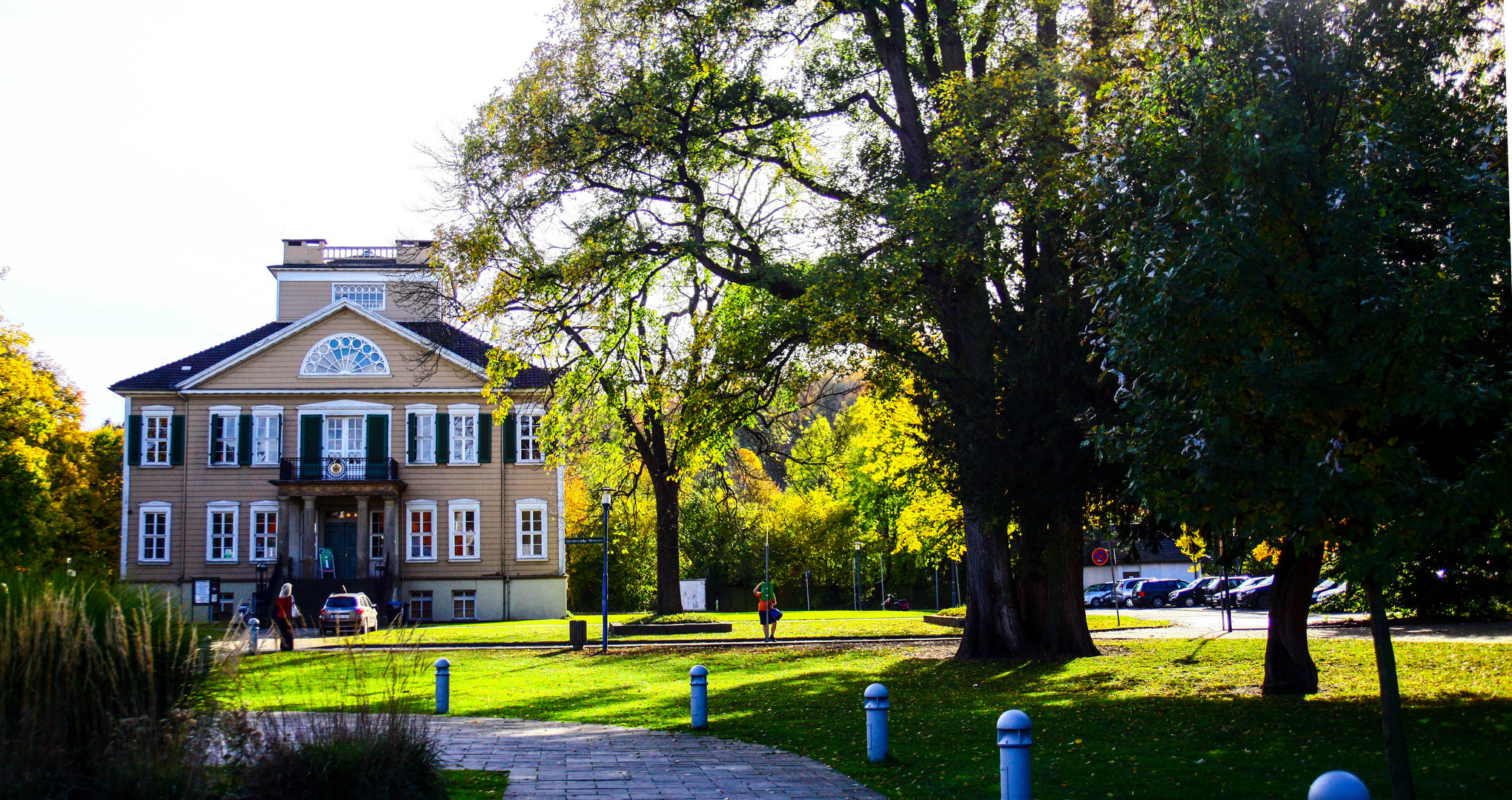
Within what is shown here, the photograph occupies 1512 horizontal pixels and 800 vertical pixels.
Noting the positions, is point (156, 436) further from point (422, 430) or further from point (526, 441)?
point (526, 441)

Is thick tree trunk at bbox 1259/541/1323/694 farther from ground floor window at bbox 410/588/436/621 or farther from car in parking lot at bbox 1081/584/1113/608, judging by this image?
car in parking lot at bbox 1081/584/1113/608

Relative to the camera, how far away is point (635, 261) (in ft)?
71.9

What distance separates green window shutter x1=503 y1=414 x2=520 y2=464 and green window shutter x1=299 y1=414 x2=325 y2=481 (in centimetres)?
669

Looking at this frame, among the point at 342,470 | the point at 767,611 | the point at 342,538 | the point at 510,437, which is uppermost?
the point at 510,437

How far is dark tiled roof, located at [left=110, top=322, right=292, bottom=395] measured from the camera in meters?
42.9

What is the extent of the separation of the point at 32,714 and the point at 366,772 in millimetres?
1959

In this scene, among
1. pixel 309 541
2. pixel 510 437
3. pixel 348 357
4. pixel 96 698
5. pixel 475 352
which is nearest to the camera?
pixel 96 698

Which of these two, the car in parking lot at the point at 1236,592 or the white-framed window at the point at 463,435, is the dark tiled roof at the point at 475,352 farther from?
the car in parking lot at the point at 1236,592

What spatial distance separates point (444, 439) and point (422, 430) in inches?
34.2

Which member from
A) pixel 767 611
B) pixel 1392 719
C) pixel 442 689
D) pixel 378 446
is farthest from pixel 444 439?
pixel 1392 719

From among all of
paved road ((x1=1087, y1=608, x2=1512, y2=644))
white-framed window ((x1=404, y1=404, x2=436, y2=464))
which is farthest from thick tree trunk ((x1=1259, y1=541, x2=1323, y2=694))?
white-framed window ((x1=404, y1=404, x2=436, y2=464))

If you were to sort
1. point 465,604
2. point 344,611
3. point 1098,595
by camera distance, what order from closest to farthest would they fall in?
point 344,611
point 465,604
point 1098,595

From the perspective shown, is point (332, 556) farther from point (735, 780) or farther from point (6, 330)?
point (735, 780)

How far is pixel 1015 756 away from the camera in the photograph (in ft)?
22.2
